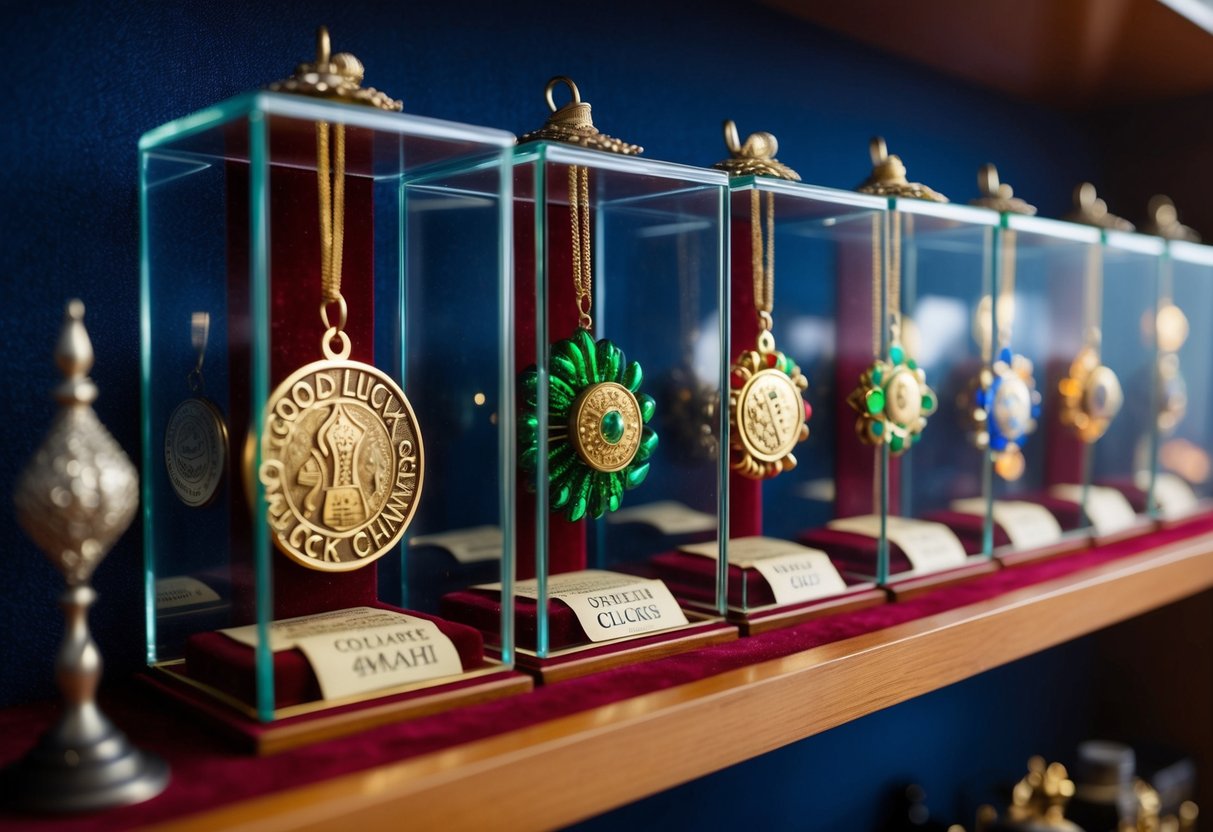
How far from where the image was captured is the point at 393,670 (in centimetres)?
62

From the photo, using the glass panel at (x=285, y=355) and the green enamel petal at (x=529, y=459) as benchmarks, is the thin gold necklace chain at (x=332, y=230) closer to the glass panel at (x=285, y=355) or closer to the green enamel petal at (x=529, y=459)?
the glass panel at (x=285, y=355)

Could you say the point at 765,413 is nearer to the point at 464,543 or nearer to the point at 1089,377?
the point at 464,543

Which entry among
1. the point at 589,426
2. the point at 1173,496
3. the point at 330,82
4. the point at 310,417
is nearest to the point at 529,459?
the point at 589,426

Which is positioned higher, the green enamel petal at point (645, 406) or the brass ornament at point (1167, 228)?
the brass ornament at point (1167, 228)

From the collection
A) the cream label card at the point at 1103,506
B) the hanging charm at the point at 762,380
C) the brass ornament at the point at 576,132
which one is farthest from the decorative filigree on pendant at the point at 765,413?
the cream label card at the point at 1103,506

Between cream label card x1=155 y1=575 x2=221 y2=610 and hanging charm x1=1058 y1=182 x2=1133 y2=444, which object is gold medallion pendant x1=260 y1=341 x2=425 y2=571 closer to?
cream label card x1=155 y1=575 x2=221 y2=610

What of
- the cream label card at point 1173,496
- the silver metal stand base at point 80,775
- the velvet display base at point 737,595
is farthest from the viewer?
the cream label card at point 1173,496

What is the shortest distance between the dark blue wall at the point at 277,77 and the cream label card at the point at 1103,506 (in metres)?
0.33

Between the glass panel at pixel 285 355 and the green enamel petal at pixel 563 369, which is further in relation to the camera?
the green enamel petal at pixel 563 369

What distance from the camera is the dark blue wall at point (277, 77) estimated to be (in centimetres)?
65

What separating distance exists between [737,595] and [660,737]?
8.4 inches

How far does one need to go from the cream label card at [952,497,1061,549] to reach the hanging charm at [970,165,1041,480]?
0.14 ft

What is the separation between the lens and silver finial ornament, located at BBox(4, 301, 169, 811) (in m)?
0.50

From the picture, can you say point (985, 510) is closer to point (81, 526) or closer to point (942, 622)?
point (942, 622)
